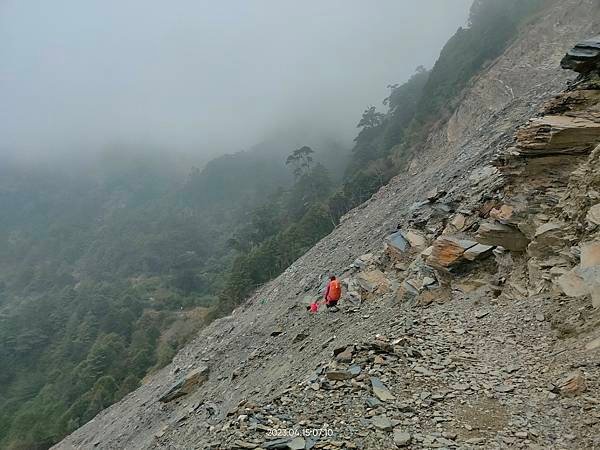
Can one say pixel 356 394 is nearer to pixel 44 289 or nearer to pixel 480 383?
pixel 480 383

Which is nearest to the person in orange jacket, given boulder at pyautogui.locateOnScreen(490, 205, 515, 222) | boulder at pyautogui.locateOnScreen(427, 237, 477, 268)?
boulder at pyautogui.locateOnScreen(427, 237, 477, 268)

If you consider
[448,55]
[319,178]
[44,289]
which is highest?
[448,55]

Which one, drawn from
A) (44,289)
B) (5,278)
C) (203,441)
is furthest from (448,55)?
(5,278)

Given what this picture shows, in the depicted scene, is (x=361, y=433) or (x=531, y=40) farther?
(x=531, y=40)

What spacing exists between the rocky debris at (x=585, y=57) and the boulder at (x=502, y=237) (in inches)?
185

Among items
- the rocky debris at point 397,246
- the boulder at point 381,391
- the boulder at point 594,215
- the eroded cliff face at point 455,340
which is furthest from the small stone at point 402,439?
the rocky debris at point 397,246

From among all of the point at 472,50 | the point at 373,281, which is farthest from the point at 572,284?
Result: the point at 472,50

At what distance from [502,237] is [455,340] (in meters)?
3.52

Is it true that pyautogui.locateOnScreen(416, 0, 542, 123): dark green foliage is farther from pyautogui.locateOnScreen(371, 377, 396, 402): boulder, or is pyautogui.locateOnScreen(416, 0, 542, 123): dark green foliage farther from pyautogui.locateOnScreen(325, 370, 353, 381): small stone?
pyautogui.locateOnScreen(371, 377, 396, 402): boulder

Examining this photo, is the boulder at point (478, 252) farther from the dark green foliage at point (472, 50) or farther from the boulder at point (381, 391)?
the dark green foliage at point (472, 50)

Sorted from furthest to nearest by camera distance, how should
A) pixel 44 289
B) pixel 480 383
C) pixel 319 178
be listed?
pixel 44 289 → pixel 319 178 → pixel 480 383

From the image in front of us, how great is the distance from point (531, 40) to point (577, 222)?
37.0 m

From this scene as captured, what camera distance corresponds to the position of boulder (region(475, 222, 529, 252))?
1174 cm

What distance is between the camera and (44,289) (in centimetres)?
12719
